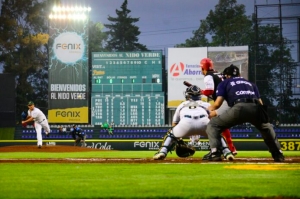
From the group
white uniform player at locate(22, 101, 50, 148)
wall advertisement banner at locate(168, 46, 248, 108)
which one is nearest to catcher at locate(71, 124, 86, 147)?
wall advertisement banner at locate(168, 46, 248, 108)

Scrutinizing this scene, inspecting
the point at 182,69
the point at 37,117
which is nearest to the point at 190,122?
the point at 37,117

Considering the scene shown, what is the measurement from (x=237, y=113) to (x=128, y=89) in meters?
28.1

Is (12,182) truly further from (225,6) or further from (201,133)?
(225,6)

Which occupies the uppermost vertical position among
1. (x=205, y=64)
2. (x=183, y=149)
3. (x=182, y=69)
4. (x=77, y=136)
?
(x=182, y=69)

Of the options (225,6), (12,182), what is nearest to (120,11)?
(225,6)

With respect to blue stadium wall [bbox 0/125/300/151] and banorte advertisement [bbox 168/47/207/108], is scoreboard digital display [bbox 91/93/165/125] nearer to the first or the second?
banorte advertisement [bbox 168/47/207/108]

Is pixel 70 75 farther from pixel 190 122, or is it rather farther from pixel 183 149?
pixel 190 122

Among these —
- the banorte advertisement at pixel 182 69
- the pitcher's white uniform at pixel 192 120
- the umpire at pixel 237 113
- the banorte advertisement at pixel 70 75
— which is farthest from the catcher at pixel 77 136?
the umpire at pixel 237 113

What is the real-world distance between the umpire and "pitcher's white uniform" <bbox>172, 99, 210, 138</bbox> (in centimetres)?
46

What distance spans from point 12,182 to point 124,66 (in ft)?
104

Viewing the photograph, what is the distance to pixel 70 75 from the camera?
39406 millimetres

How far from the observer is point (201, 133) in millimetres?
12680

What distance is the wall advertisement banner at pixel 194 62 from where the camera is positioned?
39938 millimetres

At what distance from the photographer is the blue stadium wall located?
35.3 m
